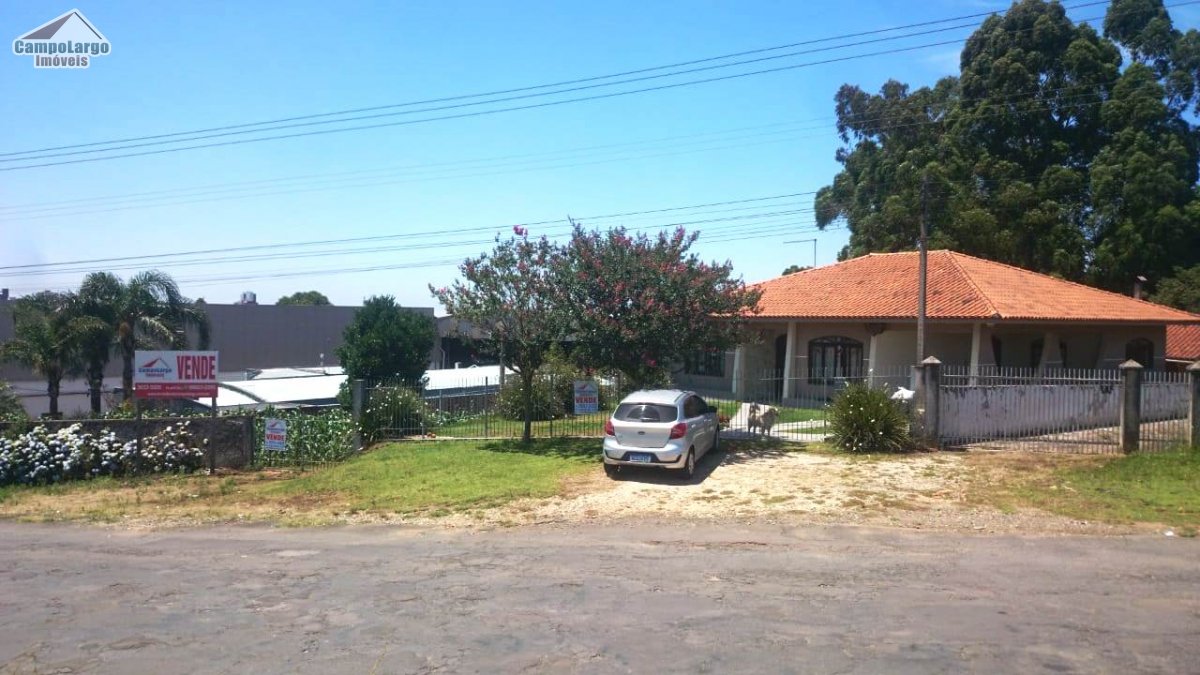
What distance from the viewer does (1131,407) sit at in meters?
15.7

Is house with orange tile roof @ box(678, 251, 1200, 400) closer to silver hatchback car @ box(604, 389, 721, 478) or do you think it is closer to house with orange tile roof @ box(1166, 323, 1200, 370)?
house with orange tile roof @ box(1166, 323, 1200, 370)

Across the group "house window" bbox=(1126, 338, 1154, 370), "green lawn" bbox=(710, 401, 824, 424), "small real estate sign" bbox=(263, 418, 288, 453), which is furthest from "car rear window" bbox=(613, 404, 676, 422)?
"house window" bbox=(1126, 338, 1154, 370)

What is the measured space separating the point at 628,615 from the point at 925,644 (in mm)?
2407

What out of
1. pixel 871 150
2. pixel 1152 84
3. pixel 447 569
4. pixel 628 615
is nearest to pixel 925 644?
pixel 628 615

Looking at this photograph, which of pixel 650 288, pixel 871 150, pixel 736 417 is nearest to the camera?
pixel 650 288

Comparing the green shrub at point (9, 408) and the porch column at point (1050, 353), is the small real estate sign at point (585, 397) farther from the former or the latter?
the porch column at point (1050, 353)

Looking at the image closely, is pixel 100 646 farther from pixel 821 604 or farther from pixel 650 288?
pixel 650 288

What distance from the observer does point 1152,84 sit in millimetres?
35219

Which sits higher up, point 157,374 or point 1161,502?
point 157,374

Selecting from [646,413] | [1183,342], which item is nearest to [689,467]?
[646,413]

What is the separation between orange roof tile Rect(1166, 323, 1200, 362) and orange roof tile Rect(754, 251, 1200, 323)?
8137mm

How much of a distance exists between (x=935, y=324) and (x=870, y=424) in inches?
356

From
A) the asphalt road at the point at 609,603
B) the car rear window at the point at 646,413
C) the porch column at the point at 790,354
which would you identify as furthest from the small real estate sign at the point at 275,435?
the porch column at the point at 790,354

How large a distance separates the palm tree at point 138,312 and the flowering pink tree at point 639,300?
1767 cm
